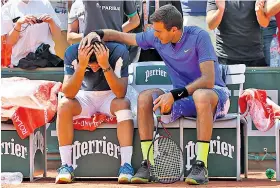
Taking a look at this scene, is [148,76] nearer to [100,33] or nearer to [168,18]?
[100,33]

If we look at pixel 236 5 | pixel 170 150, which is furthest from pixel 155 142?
pixel 236 5

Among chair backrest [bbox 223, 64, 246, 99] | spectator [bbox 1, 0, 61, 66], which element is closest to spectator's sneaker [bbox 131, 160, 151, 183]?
chair backrest [bbox 223, 64, 246, 99]

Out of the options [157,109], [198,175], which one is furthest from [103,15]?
[198,175]

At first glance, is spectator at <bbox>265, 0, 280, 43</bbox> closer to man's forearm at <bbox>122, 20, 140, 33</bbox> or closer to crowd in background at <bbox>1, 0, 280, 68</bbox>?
crowd in background at <bbox>1, 0, 280, 68</bbox>

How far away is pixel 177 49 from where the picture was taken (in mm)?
8117

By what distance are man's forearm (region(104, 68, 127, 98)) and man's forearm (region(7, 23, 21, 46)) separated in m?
2.17

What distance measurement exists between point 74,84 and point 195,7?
8.49 feet

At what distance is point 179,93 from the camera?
25.9 feet

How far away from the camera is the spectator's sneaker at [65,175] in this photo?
803 cm

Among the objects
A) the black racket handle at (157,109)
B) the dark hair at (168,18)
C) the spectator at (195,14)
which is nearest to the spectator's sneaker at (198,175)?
the black racket handle at (157,109)

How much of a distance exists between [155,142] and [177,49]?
91cm

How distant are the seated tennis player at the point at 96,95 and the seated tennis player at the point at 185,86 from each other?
167 millimetres

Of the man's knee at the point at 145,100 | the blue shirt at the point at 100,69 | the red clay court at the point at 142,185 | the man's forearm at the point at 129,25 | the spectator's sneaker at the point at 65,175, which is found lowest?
the red clay court at the point at 142,185

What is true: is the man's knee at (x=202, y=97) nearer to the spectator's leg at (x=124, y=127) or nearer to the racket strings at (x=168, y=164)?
the racket strings at (x=168, y=164)
